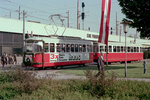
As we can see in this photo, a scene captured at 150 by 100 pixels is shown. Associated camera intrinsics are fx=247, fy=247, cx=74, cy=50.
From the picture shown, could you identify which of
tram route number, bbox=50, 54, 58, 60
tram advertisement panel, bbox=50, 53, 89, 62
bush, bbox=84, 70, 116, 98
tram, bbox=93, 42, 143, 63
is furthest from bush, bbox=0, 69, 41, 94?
tram, bbox=93, 42, 143, 63

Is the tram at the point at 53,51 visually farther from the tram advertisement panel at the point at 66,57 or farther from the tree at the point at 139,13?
the tree at the point at 139,13

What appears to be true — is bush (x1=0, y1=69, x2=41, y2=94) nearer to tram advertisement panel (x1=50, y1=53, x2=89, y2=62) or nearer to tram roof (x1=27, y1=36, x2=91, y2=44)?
tram roof (x1=27, y1=36, x2=91, y2=44)

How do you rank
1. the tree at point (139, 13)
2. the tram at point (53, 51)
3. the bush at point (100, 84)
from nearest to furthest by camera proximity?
1. the bush at point (100, 84)
2. the tree at point (139, 13)
3. the tram at point (53, 51)

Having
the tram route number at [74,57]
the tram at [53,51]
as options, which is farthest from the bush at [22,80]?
the tram route number at [74,57]

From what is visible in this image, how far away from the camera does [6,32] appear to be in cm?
3900

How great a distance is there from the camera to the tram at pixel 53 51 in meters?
24.6

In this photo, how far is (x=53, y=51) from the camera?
26.1 meters

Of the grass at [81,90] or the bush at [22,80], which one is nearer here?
the grass at [81,90]

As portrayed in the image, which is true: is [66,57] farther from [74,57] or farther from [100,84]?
[100,84]

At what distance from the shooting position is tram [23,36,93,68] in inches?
970

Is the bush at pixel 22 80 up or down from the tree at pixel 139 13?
down

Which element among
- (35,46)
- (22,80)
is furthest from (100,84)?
(35,46)

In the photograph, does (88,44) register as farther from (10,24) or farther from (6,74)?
(6,74)

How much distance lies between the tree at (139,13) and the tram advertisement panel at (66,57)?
26.0 ft
